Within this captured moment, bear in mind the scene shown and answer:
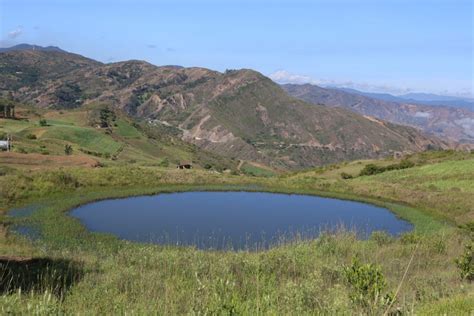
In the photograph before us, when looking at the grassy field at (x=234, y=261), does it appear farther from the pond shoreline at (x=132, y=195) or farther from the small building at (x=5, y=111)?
the small building at (x=5, y=111)

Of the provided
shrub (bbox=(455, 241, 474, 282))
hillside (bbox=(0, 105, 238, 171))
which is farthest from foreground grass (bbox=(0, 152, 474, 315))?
hillside (bbox=(0, 105, 238, 171))

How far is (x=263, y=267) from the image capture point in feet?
41.2

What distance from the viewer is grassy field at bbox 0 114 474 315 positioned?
6734 millimetres

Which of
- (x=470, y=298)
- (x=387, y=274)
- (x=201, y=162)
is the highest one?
(x=470, y=298)

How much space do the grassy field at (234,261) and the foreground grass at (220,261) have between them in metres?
0.06

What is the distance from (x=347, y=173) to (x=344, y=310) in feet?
193

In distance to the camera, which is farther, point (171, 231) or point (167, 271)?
point (171, 231)

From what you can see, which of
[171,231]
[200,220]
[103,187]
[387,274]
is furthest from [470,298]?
[103,187]

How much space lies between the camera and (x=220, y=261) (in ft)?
43.4

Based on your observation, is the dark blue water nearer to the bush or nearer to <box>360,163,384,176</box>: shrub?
the bush

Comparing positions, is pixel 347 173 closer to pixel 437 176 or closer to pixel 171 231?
pixel 437 176

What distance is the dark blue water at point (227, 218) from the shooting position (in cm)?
2605

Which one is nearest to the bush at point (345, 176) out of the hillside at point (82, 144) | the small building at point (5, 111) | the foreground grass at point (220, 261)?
the foreground grass at point (220, 261)

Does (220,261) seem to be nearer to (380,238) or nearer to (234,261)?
(234,261)
